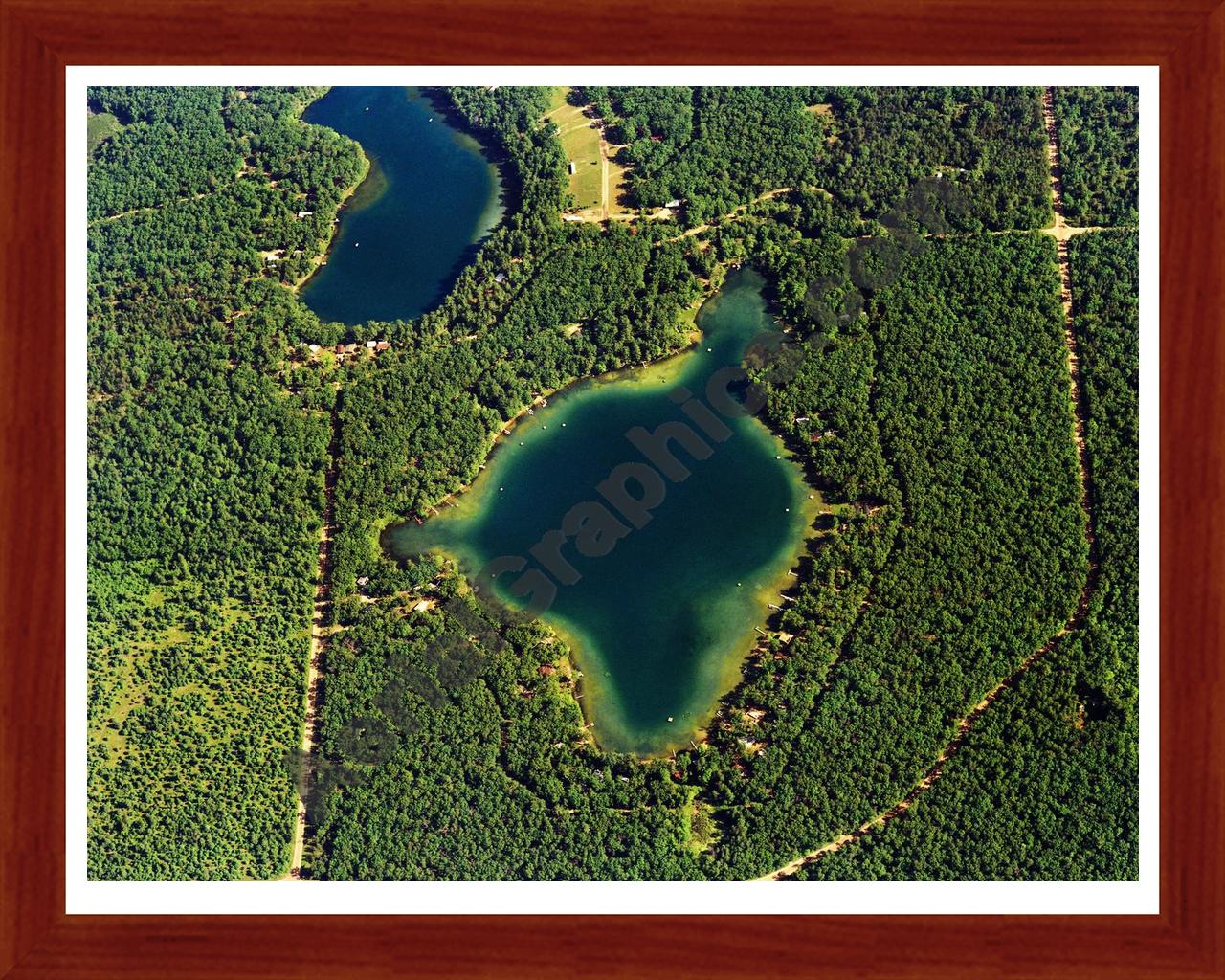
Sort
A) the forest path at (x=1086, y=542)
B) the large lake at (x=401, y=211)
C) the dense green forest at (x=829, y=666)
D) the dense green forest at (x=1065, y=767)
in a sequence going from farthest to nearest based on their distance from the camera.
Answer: the large lake at (x=401, y=211) < the dense green forest at (x=829, y=666) < the forest path at (x=1086, y=542) < the dense green forest at (x=1065, y=767)

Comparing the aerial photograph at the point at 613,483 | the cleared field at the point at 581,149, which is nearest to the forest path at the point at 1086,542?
the aerial photograph at the point at 613,483

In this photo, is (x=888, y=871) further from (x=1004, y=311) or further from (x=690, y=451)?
(x=1004, y=311)

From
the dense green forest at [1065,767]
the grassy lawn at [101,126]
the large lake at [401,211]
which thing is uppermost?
the grassy lawn at [101,126]

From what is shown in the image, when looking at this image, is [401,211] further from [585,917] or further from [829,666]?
[585,917]

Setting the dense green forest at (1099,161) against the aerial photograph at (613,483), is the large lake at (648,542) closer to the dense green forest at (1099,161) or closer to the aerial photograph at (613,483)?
the aerial photograph at (613,483)

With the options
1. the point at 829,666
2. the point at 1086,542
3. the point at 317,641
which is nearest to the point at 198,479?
the point at 317,641
